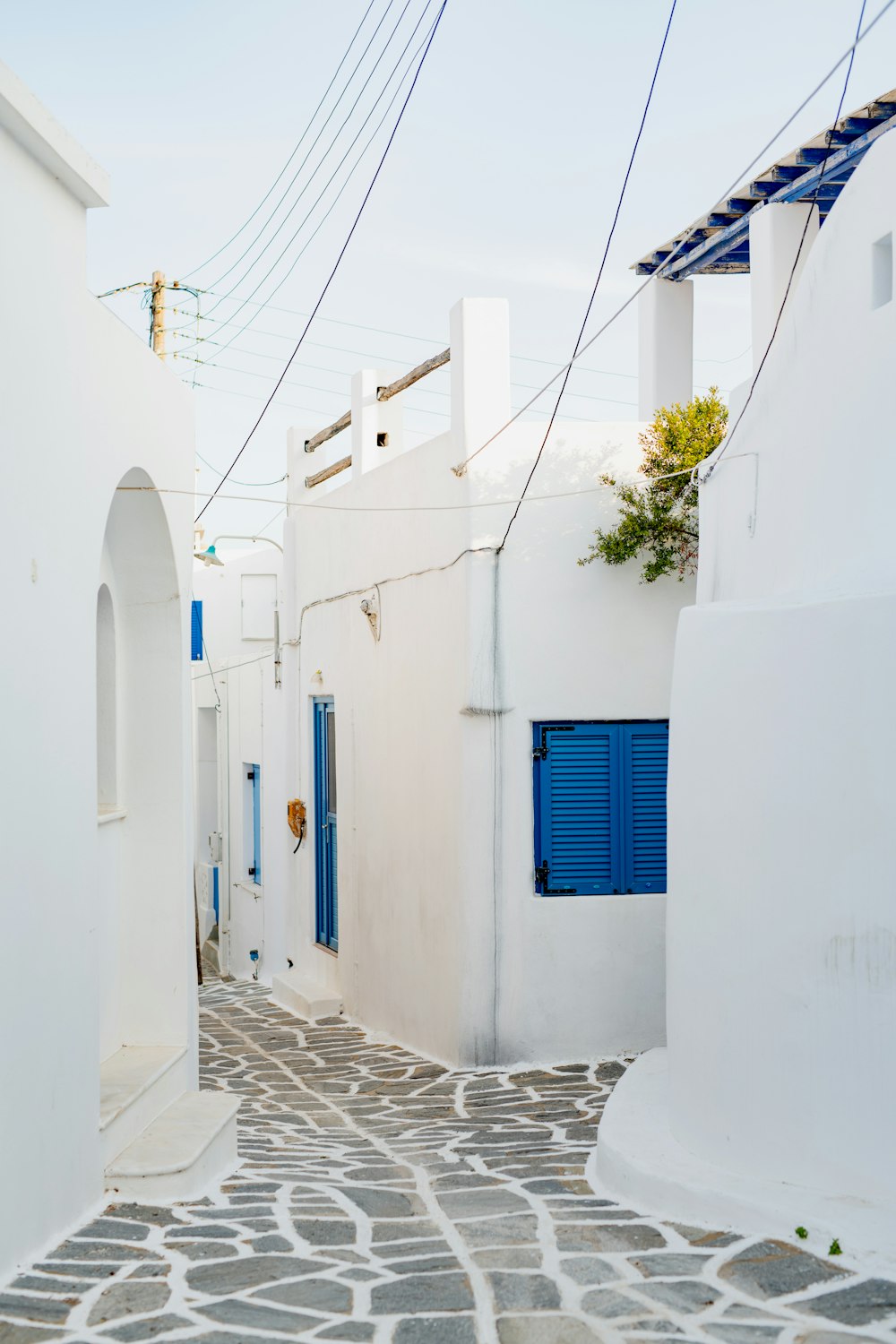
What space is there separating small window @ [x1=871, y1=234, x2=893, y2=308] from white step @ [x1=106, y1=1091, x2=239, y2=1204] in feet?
17.1

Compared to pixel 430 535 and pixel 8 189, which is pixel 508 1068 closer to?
pixel 430 535

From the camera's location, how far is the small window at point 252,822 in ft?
58.8

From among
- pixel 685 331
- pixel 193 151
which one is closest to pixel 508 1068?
pixel 685 331

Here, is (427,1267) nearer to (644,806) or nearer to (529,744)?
(529,744)

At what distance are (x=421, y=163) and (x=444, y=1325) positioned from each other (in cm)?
1302

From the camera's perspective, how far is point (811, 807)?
545 cm

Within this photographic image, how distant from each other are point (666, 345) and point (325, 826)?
5992mm

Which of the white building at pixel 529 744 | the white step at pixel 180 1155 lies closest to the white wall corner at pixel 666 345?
the white building at pixel 529 744

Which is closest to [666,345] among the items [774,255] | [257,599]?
[774,255]

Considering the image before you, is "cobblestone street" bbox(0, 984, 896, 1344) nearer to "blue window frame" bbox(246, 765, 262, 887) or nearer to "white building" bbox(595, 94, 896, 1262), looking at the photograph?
"white building" bbox(595, 94, 896, 1262)

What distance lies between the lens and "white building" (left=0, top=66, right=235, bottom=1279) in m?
Answer: 5.29

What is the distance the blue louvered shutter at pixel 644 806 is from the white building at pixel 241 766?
234 inches

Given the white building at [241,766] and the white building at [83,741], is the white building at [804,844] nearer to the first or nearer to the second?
the white building at [83,741]

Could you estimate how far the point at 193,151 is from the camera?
16234 millimetres
